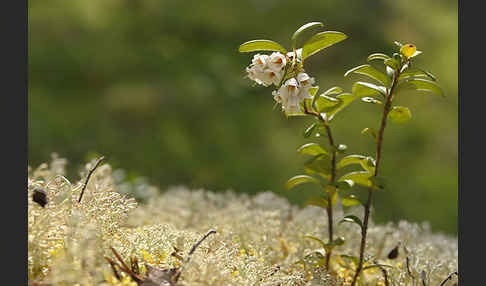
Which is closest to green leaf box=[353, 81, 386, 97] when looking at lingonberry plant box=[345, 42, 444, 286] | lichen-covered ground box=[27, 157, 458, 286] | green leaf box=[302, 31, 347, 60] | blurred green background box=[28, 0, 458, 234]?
lingonberry plant box=[345, 42, 444, 286]

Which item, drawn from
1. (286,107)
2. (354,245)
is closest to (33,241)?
(286,107)

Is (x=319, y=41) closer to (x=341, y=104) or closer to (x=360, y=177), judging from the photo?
(x=341, y=104)

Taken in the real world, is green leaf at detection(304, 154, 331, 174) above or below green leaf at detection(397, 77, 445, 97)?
below

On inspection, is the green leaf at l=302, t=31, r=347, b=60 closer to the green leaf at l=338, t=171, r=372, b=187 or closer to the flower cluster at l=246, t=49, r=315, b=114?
the flower cluster at l=246, t=49, r=315, b=114

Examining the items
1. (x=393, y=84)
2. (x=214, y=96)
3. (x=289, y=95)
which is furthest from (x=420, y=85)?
(x=214, y=96)

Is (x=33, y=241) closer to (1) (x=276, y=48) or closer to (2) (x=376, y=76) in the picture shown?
(1) (x=276, y=48)

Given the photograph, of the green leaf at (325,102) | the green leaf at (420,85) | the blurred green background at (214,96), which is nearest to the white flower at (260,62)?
the green leaf at (325,102)

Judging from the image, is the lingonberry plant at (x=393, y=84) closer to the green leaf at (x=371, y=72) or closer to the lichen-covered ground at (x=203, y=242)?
the green leaf at (x=371, y=72)
